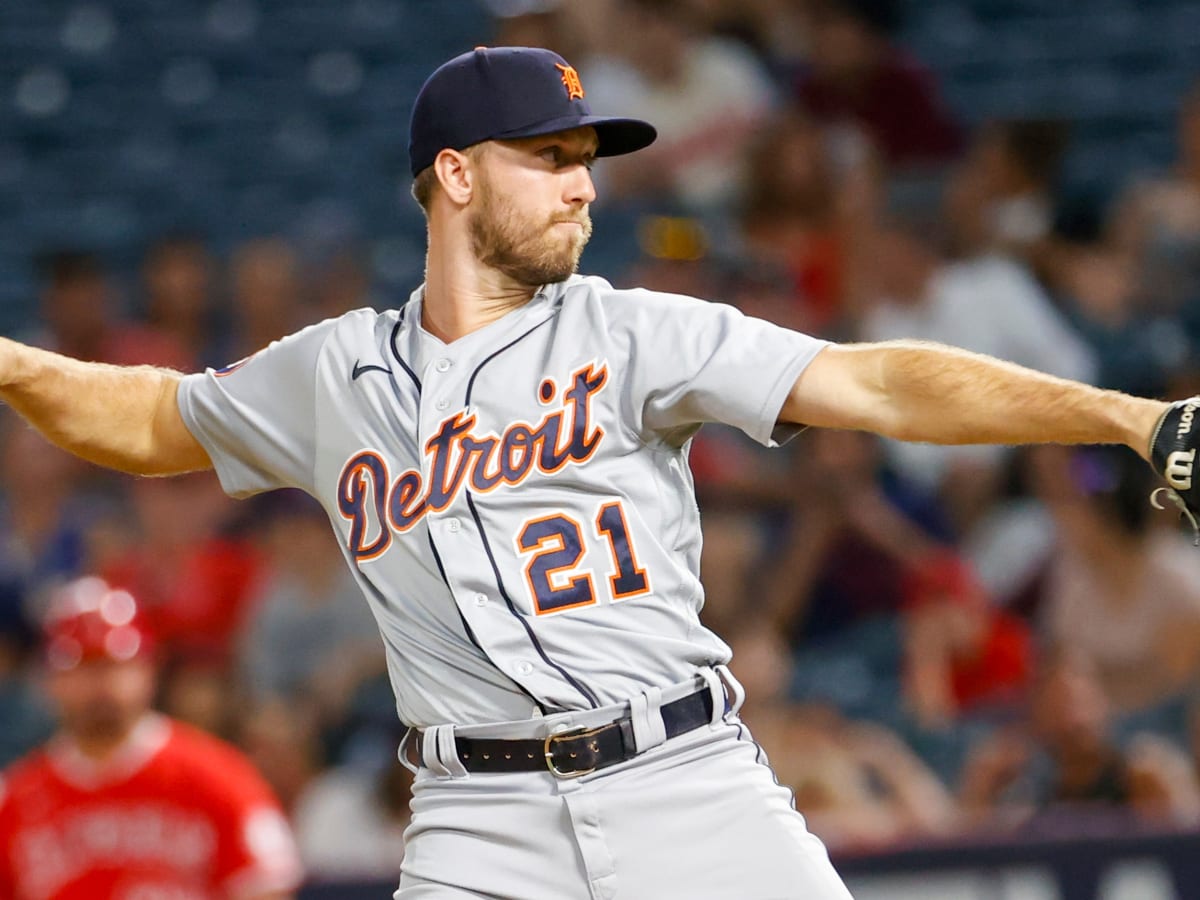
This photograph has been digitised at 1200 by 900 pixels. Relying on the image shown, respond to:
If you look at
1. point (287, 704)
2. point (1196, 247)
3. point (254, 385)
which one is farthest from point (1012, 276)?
point (254, 385)

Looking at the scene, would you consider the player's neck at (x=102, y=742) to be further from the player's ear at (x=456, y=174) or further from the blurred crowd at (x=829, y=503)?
the player's ear at (x=456, y=174)

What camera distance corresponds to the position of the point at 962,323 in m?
6.64

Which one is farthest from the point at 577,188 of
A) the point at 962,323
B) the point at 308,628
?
the point at 962,323

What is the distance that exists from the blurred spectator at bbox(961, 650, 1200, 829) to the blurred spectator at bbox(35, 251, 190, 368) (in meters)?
3.61

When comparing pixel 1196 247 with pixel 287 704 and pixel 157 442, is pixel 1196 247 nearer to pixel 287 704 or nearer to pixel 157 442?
pixel 287 704

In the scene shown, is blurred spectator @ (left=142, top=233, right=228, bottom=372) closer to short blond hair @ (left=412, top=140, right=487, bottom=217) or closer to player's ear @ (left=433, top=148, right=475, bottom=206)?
short blond hair @ (left=412, top=140, right=487, bottom=217)

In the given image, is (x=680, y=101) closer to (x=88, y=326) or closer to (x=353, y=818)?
(x=88, y=326)

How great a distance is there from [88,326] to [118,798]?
274 cm

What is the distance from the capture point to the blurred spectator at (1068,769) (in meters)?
5.23

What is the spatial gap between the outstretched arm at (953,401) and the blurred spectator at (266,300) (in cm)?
475

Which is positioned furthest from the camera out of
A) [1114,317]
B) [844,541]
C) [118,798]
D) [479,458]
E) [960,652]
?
[1114,317]

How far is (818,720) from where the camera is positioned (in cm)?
557

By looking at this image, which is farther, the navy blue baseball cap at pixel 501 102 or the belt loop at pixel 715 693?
the navy blue baseball cap at pixel 501 102

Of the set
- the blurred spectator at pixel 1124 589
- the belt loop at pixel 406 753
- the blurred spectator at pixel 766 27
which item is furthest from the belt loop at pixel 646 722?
the blurred spectator at pixel 766 27
